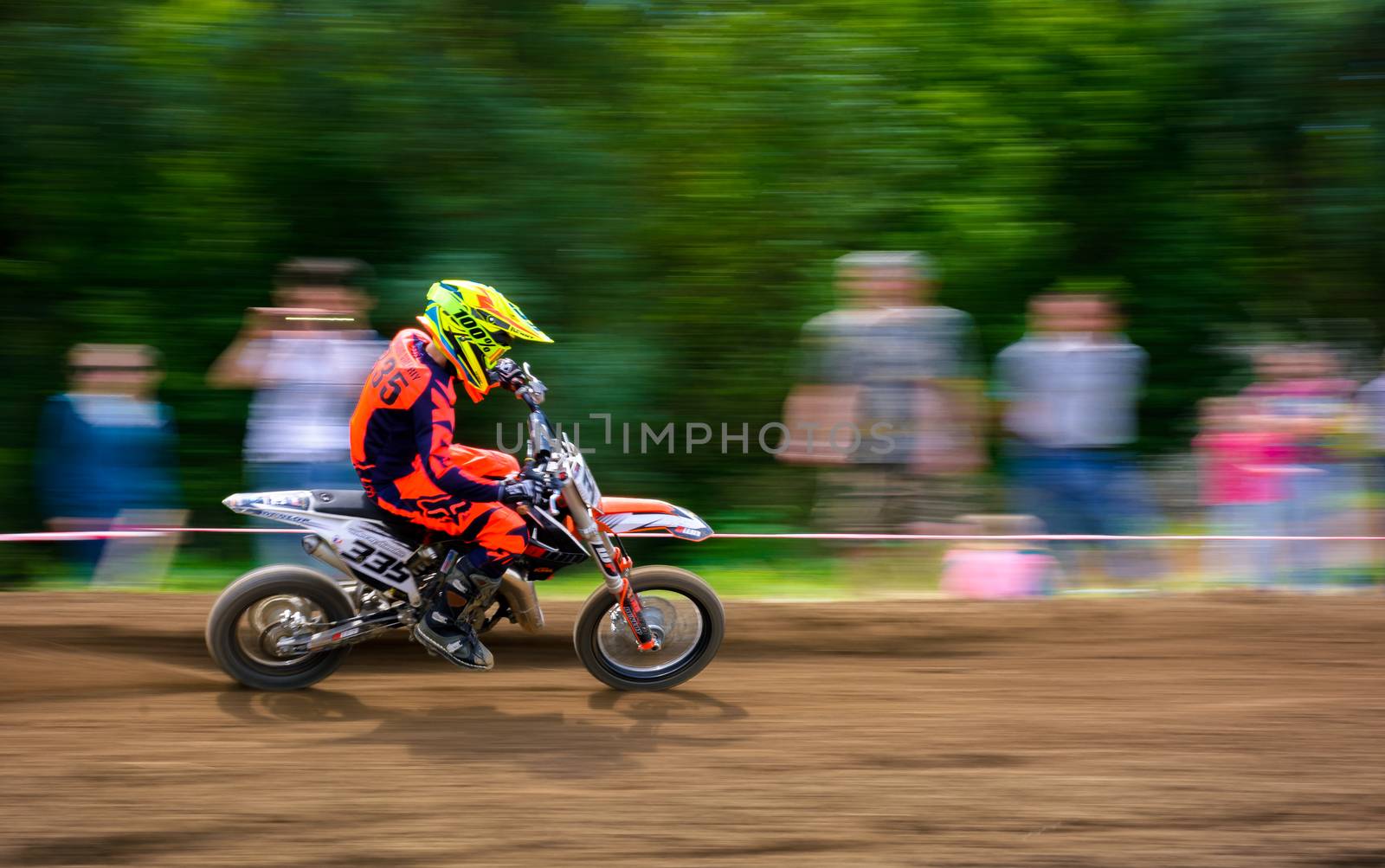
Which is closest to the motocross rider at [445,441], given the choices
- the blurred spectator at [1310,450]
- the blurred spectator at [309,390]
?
the blurred spectator at [309,390]

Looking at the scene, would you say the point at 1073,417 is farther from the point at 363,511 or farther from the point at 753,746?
the point at 363,511

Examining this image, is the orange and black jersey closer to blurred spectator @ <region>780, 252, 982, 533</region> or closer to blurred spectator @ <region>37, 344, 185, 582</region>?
blurred spectator @ <region>37, 344, 185, 582</region>

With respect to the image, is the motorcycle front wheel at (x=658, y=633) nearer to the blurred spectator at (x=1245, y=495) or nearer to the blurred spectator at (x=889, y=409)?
the blurred spectator at (x=889, y=409)

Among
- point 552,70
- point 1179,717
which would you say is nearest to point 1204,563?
point 1179,717

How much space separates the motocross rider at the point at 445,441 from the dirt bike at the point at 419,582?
97 millimetres

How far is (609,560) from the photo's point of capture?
5.66m

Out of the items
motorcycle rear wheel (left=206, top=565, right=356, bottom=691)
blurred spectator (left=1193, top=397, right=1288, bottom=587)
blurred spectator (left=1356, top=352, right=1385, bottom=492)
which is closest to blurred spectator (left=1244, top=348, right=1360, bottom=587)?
blurred spectator (left=1193, top=397, right=1288, bottom=587)

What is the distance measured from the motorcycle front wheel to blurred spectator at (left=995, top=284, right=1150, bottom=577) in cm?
289

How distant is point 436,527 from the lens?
5676mm

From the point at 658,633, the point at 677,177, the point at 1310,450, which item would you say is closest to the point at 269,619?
the point at 658,633

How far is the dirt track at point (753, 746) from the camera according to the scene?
439 centimetres

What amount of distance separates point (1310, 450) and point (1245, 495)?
45cm

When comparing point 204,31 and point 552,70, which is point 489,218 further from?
point 204,31

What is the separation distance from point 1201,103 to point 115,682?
8820mm
